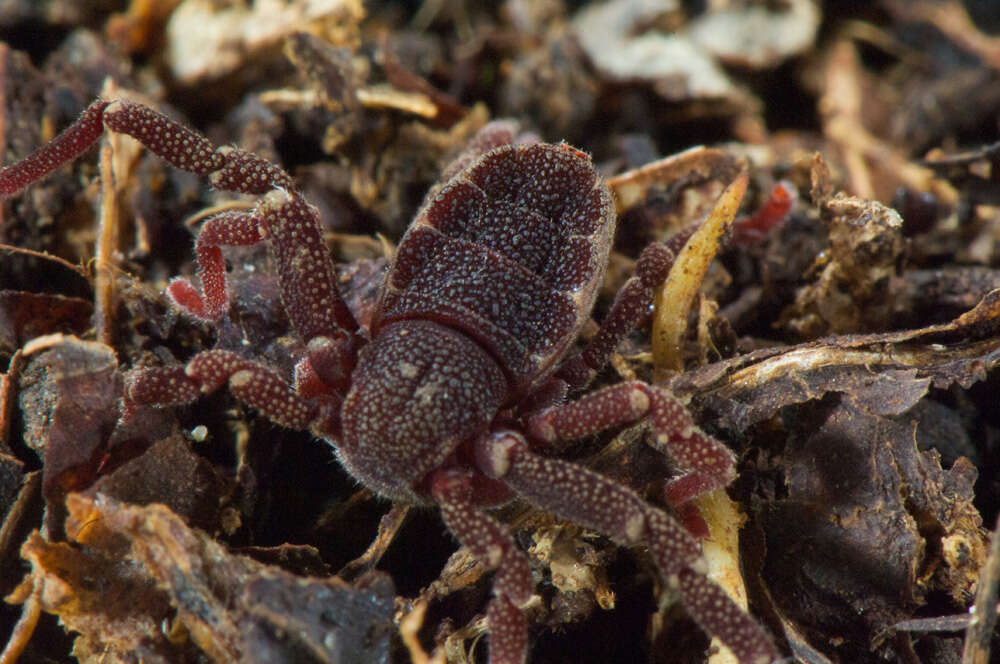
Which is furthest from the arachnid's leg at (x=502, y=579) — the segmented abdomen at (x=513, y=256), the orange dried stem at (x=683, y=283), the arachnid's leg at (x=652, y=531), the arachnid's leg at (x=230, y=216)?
the orange dried stem at (x=683, y=283)

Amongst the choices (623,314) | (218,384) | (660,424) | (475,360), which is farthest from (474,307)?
(218,384)

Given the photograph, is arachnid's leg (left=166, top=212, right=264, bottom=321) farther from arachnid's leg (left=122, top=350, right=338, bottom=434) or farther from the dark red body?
the dark red body

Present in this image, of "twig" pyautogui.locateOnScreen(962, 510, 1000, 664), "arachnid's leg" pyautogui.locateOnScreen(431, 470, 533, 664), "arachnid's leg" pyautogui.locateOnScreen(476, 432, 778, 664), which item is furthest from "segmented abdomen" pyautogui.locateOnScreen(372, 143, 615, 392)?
"twig" pyautogui.locateOnScreen(962, 510, 1000, 664)

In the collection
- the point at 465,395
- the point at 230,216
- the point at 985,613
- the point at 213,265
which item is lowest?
the point at 985,613

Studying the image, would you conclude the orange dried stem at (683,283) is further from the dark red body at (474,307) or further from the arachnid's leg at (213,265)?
the arachnid's leg at (213,265)

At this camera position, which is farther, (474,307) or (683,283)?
(683,283)

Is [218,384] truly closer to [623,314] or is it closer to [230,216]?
[230,216]
